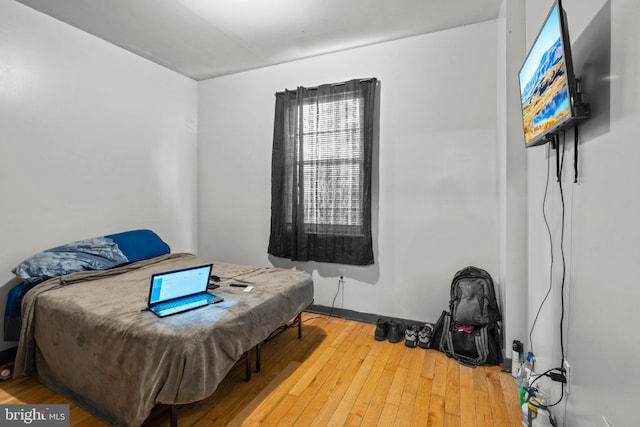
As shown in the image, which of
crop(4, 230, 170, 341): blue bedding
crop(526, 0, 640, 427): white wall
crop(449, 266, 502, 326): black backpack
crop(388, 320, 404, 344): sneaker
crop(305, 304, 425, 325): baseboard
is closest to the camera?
crop(526, 0, 640, 427): white wall

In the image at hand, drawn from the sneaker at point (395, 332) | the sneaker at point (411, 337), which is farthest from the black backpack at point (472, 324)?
the sneaker at point (395, 332)

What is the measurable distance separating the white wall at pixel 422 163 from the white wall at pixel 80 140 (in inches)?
45.4

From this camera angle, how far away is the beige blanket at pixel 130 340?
5.04 feet

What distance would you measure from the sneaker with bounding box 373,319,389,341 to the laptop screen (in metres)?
1.55

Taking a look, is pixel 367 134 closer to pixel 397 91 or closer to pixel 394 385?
pixel 397 91

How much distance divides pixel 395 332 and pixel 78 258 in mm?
2738

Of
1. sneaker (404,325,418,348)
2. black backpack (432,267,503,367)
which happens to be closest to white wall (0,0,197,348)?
sneaker (404,325,418,348)

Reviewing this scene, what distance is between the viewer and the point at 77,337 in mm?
1820

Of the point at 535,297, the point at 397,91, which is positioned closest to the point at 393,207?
the point at 397,91

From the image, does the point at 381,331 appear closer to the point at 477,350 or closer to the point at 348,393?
the point at 477,350

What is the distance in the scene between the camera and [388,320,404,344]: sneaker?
109 inches

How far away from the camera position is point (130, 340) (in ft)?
5.30

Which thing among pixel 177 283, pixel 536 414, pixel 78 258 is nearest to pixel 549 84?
pixel 536 414

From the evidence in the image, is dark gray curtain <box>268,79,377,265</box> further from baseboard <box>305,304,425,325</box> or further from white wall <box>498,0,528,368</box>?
white wall <box>498,0,528,368</box>
